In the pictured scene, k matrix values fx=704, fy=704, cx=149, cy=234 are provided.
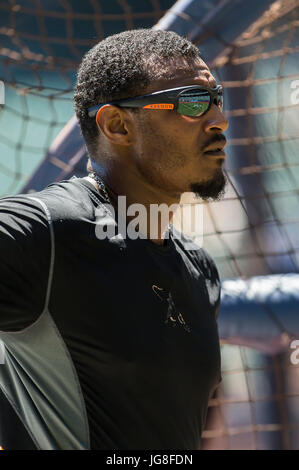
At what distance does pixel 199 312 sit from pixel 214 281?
19cm

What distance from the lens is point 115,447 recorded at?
1219mm

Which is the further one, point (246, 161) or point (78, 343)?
point (246, 161)

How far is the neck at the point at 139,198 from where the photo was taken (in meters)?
1.45

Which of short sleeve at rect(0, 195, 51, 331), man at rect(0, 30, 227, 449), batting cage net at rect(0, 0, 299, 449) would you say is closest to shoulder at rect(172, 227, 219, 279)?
man at rect(0, 30, 227, 449)

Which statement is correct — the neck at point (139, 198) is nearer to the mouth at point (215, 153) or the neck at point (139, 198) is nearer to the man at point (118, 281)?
the man at point (118, 281)

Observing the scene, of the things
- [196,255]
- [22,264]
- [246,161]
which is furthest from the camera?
[246,161]

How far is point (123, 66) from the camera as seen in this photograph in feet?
4.83

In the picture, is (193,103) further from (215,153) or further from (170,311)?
(170,311)

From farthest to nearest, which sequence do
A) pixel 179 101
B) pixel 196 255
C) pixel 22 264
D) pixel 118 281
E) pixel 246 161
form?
pixel 246 161 → pixel 196 255 → pixel 179 101 → pixel 118 281 → pixel 22 264

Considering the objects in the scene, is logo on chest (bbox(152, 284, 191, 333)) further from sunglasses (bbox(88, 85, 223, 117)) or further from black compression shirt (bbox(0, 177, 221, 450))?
sunglasses (bbox(88, 85, 223, 117))

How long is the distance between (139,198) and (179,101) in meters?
0.21

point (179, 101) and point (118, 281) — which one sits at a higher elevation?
point (179, 101)

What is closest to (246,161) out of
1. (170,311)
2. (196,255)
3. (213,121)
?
(196,255)
